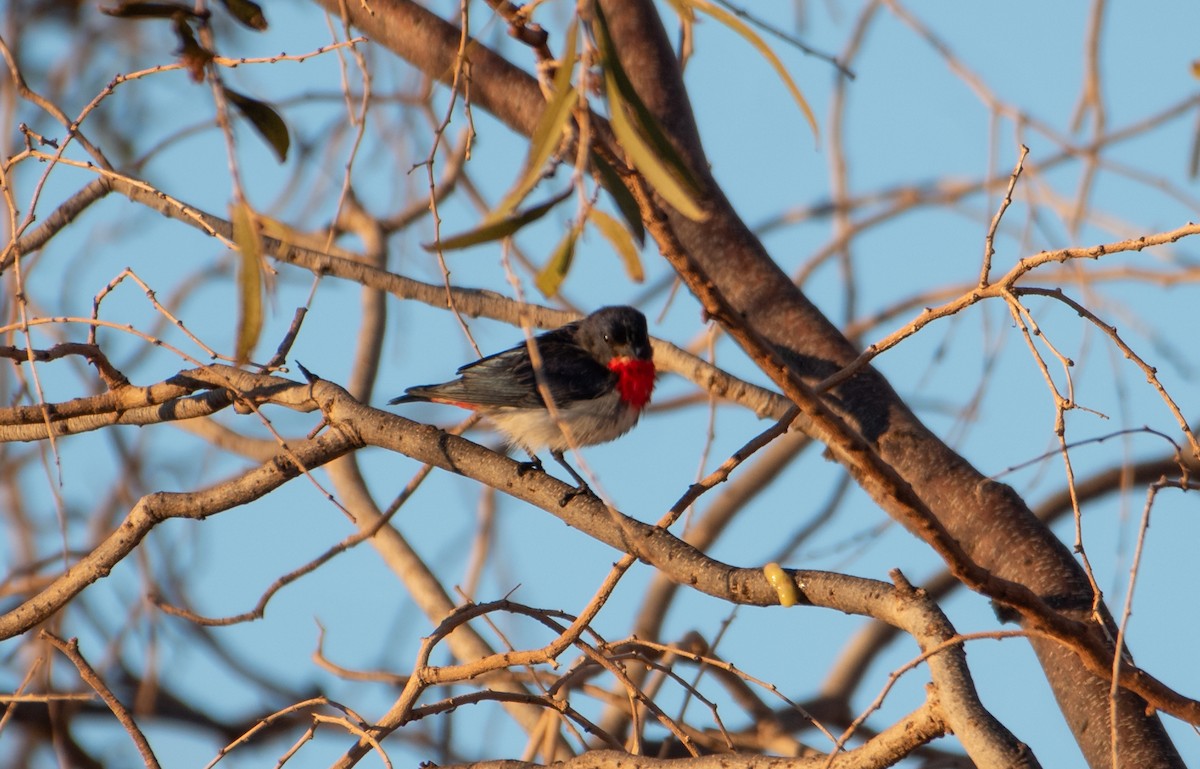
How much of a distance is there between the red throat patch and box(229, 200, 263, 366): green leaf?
124 inches

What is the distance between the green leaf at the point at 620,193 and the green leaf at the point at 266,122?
729mm

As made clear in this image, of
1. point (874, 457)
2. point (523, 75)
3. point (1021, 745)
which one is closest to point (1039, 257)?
point (874, 457)

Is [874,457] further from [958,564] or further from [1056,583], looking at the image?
[1056,583]

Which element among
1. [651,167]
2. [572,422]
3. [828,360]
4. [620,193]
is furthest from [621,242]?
[572,422]

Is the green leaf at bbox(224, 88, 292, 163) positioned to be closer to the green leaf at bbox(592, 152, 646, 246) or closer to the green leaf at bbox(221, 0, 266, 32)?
the green leaf at bbox(221, 0, 266, 32)

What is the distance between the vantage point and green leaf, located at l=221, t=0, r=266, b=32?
2498mm

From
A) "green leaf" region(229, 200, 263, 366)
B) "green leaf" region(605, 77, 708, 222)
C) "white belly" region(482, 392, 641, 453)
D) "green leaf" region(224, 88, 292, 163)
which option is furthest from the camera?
"white belly" region(482, 392, 641, 453)

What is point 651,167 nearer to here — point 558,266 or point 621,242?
point 558,266

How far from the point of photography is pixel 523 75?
4324 millimetres

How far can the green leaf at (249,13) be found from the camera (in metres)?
2.50

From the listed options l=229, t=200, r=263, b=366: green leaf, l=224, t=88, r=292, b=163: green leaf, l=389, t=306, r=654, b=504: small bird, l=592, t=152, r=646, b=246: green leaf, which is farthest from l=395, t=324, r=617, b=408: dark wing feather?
l=229, t=200, r=263, b=366: green leaf

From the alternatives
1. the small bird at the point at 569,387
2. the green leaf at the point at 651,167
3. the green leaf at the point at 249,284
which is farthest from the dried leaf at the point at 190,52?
the small bird at the point at 569,387

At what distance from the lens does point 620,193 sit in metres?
2.49

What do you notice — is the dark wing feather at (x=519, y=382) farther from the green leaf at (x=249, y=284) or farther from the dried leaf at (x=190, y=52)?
the green leaf at (x=249, y=284)
